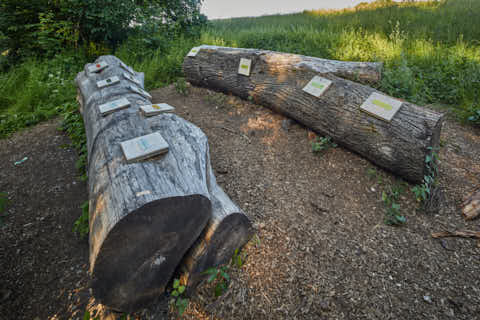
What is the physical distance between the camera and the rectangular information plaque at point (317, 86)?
8.34ft

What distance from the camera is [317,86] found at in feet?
8.55

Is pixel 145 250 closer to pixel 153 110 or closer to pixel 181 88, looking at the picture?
pixel 153 110

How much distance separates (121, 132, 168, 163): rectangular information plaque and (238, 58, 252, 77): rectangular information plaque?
2.22 meters

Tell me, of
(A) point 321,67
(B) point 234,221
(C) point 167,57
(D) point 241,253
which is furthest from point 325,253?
(C) point 167,57

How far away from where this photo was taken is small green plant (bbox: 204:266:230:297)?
1371 millimetres

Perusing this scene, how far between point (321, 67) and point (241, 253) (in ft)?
7.59

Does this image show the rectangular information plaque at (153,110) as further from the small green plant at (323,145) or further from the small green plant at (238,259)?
the small green plant at (323,145)

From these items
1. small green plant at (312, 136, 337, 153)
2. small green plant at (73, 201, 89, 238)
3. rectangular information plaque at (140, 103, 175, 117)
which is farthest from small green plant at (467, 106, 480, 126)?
small green plant at (73, 201, 89, 238)

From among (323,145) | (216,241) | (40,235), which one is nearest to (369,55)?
(323,145)

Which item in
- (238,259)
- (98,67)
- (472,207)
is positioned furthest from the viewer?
(98,67)

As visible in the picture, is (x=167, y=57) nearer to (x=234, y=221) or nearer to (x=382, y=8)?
(x=234, y=221)

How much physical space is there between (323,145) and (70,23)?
245 inches

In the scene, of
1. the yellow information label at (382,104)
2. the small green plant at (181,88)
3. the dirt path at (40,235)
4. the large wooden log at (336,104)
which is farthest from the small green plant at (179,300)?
the small green plant at (181,88)

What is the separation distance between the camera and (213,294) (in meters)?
1.42
